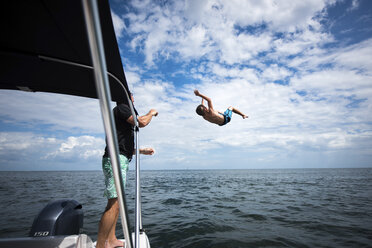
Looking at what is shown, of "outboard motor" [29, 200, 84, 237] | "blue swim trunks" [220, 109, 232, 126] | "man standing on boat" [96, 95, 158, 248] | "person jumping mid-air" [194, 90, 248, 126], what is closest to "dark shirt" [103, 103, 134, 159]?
"man standing on boat" [96, 95, 158, 248]

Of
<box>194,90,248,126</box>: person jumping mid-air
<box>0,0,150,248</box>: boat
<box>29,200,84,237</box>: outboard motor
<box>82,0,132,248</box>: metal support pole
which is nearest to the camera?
<box>82,0,132,248</box>: metal support pole

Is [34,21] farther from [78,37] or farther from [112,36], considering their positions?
[112,36]

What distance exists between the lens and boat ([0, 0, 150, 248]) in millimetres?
712

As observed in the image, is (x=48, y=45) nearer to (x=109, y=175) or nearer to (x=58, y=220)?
(x=109, y=175)

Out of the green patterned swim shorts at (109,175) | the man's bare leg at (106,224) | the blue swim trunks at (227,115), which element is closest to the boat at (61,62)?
the man's bare leg at (106,224)

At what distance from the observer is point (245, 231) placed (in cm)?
492

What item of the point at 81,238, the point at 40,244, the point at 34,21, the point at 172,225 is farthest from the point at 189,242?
the point at 34,21

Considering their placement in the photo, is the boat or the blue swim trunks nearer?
the boat

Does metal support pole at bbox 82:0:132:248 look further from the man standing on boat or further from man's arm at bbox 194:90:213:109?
man's arm at bbox 194:90:213:109

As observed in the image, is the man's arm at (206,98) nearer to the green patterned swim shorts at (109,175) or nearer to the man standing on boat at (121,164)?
the man standing on boat at (121,164)

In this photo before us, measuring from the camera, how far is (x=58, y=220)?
2439mm

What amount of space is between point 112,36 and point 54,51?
0.68 meters

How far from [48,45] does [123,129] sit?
4.45ft

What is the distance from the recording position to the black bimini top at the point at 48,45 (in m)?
1.41
